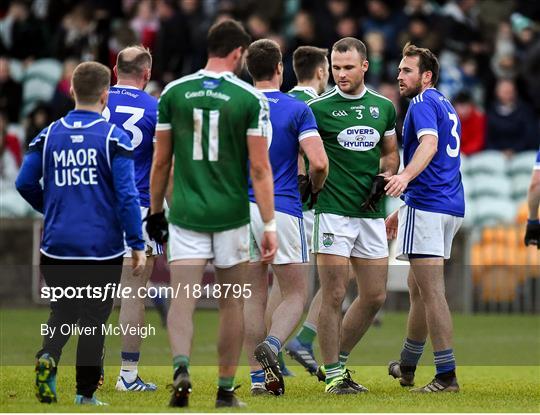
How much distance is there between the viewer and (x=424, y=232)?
1144cm

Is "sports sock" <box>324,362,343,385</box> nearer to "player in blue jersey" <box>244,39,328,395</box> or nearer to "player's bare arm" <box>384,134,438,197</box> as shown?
"player in blue jersey" <box>244,39,328,395</box>

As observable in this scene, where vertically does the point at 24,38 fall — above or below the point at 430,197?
above

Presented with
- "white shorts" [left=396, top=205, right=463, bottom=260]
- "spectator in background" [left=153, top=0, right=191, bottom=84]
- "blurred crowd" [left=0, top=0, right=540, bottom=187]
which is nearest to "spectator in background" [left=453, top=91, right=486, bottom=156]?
"blurred crowd" [left=0, top=0, right=540, bottom=187]

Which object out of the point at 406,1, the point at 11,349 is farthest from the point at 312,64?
the point at 406,1

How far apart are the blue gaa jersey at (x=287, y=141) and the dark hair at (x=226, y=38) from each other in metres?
1.51

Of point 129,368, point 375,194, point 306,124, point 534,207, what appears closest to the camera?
point 306,124

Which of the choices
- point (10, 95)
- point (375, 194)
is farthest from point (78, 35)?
point (375, 194)

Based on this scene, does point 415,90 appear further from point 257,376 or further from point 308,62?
point 257,376

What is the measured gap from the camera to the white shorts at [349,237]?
11.3 metres

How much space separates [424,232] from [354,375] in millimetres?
2170

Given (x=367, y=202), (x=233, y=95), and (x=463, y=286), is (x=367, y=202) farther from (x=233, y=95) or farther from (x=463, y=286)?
(x=463, y=286)

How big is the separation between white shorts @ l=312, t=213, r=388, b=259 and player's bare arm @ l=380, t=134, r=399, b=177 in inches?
16.6

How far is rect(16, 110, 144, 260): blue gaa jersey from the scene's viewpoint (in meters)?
9.68

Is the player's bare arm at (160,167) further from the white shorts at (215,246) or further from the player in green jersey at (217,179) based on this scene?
the white shorts at (215,246)
